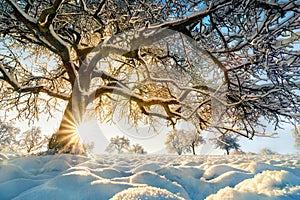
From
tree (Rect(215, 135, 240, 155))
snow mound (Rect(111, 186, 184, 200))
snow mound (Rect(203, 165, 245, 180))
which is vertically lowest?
snow mound (Rect(111, 186, 184, 200))

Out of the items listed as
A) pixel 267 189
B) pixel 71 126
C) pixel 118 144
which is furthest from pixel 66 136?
pixel 118 144

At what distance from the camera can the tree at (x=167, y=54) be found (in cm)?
280

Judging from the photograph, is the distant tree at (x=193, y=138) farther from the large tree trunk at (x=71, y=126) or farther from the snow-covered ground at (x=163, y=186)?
the large tree trunk at (x=71, y=126)

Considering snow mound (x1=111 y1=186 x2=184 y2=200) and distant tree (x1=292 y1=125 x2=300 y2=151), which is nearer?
snow mound (x1=111 y1=186 x2=184 y2=200)

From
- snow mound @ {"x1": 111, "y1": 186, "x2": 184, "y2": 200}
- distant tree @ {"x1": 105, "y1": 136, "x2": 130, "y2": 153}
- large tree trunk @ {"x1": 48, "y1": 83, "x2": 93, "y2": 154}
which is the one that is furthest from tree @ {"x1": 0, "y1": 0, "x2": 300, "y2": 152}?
distant tree @ {"x1": 105, "y1": 136, "x2": 130, "y2": 153}

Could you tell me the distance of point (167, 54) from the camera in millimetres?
4848

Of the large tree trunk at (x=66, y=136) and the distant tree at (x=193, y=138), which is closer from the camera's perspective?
the distant tree at (x=193, y=138)

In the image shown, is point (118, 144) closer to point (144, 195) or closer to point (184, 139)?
point (184, 139)

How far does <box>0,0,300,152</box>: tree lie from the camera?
2801mm

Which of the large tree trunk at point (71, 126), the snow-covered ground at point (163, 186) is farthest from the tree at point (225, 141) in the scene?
the large tree trunk at point (71, 126)

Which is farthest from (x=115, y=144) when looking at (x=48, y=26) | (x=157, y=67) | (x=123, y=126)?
(x=48, y=26)

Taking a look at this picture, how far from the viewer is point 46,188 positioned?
1.38 meters

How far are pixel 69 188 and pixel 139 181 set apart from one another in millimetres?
537

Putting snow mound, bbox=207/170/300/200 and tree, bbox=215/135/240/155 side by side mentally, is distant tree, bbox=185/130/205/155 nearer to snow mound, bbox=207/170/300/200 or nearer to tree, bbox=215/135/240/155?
tree, bbox=215/135/240/155
